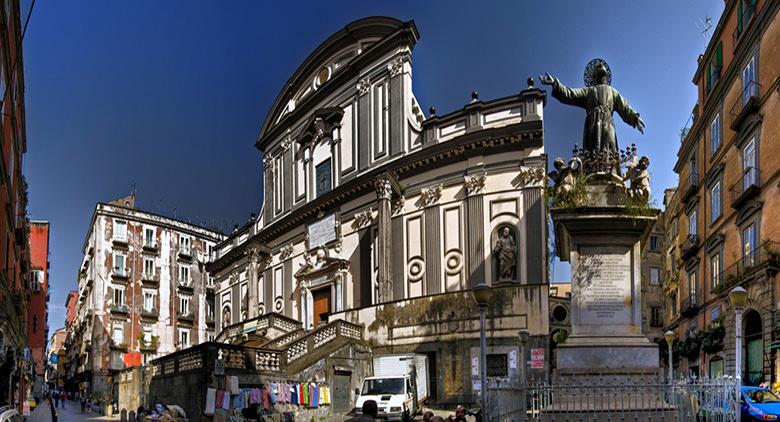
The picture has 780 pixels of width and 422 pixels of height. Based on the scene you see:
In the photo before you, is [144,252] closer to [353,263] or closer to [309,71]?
[309,71]

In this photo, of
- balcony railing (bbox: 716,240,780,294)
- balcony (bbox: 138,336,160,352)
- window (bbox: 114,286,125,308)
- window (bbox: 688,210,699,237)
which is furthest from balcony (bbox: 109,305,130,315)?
balcony railing (bbox: 716,240,780,294)

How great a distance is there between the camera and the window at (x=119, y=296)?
205 ft

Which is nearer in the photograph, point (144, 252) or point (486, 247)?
point (486, 247)

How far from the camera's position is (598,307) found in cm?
1383

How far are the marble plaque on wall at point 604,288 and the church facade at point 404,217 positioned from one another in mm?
9937

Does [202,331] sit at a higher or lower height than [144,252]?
lower

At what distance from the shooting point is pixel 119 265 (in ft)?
208

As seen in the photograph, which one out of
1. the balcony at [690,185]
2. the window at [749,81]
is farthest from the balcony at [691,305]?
the window at [749,81]

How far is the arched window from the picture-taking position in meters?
29.1

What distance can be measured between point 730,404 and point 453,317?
55.7 feet

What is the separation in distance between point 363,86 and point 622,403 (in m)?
27.3

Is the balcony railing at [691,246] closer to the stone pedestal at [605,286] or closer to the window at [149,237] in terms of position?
the stone pedestal at [605,286]

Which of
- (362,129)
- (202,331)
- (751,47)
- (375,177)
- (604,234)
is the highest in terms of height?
(751,47)

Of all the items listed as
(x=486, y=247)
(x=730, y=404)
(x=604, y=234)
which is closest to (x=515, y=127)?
(x=486, y=247)
